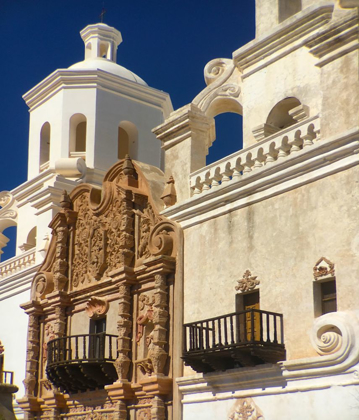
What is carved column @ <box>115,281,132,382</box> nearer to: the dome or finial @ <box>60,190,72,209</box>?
finial @ <box>60,190,72,209</box>

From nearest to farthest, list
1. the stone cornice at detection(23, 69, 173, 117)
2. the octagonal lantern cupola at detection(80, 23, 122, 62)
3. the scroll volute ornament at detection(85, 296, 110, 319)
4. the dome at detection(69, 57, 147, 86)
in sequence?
the scroll volute ornament at detection(85, 296, 110, 319), the stone cornice at detection(23, 69, 173, 117), the dome at detection(69, 57, 147, 86), the octagonal lantern cupola at detection(80, 23, 122, 62)

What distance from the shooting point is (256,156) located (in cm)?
1494

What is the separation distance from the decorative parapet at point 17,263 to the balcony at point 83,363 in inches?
161

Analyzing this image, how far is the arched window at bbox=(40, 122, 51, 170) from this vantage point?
2437 centimetres

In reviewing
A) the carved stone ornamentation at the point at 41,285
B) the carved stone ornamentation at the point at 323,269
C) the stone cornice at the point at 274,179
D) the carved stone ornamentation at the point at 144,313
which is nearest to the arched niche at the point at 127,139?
the carved stone ornamentation at the point at 41,285

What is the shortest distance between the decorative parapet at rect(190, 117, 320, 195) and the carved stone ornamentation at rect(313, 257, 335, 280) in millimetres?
2099

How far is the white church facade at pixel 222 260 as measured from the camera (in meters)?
13.1

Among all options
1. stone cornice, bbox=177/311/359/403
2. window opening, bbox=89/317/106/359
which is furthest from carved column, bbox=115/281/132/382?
stone cornice, bbox=177/311/359/403

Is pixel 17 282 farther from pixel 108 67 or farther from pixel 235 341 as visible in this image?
pixel 235 341

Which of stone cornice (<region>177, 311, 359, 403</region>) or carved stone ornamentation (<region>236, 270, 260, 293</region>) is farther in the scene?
carved stone ornamentation (<region>236, 270, 260, 293</region>)

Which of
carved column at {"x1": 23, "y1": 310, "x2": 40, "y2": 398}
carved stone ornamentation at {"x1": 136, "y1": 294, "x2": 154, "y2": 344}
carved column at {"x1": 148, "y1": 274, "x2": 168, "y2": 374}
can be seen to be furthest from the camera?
carved column at {"x1": 23, "y1": 310, "x2": 40, "y2": 398}

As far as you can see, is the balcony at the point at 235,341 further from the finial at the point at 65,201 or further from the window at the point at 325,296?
the finial at the point at 65,201

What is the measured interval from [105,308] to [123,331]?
114 cm

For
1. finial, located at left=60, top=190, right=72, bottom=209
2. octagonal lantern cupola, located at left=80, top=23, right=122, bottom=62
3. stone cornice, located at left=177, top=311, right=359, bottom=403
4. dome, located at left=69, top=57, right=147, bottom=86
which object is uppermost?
octagonal lantern cupola, located at left=80, top=23, right=122, bottom=62
